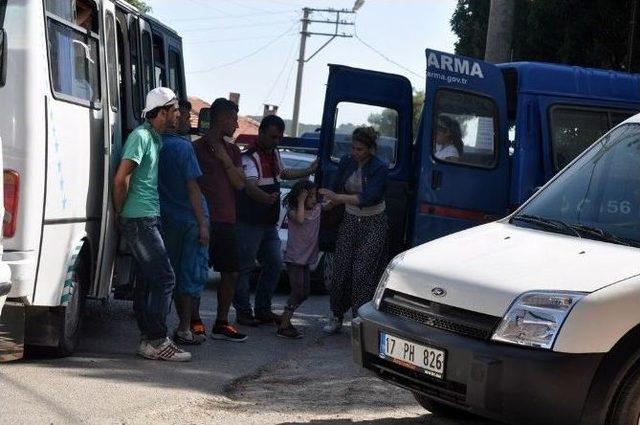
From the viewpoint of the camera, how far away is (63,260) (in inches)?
322

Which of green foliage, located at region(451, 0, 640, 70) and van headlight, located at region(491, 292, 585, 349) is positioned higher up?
green foliage, located at region(451, 0, 640, 70)

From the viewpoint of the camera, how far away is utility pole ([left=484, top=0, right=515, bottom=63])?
16.5m

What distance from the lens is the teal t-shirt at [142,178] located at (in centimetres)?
866

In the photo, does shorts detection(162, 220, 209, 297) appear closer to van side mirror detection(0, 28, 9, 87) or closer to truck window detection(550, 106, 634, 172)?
van side mirror detection(0, 28, 9, 87)

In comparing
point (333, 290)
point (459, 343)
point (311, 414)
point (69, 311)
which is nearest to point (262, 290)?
point (333, 290)

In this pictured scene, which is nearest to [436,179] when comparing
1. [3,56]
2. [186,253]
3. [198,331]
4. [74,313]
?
[198,331]

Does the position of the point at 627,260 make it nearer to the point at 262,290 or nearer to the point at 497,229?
the point at 497,229

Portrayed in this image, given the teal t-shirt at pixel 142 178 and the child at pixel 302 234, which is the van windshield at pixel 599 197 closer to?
the teal t-shirt at pixel 142 178

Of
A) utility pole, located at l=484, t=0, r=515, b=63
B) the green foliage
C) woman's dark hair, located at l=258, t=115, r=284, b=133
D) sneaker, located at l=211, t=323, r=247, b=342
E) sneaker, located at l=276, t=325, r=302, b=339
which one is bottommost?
sneaker, located at l=276, t=325, r=302, b=339

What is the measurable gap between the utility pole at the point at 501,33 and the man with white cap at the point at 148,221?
8.33 m

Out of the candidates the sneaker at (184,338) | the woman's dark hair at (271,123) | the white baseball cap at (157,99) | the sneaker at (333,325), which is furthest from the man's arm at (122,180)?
the sneaker at (333,325)

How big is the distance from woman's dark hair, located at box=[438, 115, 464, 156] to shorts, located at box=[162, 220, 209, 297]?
287 centimetres

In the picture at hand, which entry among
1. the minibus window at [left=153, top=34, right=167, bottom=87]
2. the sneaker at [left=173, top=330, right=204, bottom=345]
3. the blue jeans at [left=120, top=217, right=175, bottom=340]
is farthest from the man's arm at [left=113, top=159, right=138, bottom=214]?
the minibus window at [left=153, top=34, right=167, bottom=87]

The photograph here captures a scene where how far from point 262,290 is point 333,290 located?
27.9 inches
